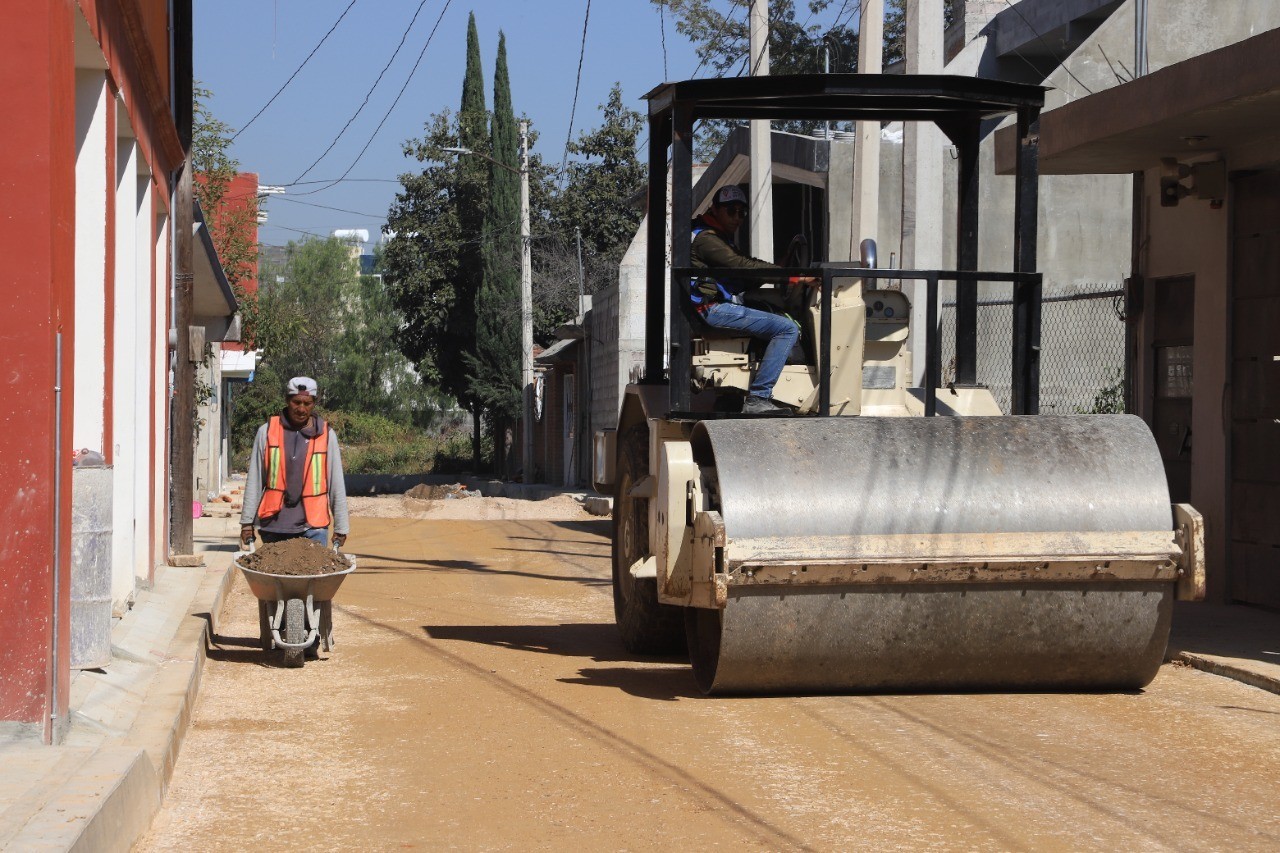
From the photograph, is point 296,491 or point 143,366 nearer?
point 296,491

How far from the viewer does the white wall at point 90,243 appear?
9078 millimetres

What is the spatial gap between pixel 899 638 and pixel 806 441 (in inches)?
40.9

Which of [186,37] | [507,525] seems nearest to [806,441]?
[186,37]

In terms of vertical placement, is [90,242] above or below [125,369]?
above

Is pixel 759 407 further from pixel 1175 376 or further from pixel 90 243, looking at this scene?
pixel 1175 376

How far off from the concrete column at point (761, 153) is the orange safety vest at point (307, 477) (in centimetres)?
834

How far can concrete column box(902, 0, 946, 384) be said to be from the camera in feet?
47.2

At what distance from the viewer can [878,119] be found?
9.33 metres

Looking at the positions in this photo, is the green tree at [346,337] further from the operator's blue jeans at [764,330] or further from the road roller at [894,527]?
the road roller at [894,527]

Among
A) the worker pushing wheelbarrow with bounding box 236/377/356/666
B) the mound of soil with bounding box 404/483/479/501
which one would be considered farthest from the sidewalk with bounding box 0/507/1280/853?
the mound of soil with bounding box 404/483/479/501

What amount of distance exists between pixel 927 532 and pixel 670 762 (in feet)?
5.61

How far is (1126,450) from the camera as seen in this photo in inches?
311

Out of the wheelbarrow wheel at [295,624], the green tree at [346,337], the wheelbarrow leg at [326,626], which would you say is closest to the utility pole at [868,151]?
the wheelbarrow leg at [326,626]

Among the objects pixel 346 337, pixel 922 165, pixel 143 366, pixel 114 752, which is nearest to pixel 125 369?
pixel 143 366
